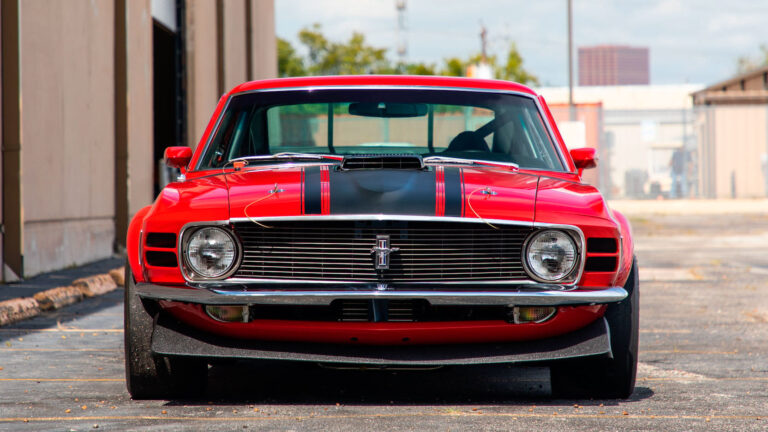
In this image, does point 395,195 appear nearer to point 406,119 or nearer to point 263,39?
point 406,119

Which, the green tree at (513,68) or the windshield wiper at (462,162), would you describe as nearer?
the windshield wiper at (462,162)

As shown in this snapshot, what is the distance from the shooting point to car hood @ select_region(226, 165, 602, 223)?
13.9ft

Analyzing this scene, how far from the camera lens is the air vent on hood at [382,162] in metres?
4.69

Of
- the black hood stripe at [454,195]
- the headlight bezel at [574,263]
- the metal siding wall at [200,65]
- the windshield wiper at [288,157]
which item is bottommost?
the headlight bezel at [574,263]

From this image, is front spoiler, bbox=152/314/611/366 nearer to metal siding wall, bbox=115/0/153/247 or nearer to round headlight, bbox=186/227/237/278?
round headlight, bbox=186/227/237/278

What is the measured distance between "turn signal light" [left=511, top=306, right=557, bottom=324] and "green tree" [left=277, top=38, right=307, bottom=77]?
7696cm

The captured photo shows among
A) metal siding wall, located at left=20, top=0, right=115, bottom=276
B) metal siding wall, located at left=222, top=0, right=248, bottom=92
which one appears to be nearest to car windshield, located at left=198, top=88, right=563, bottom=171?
metal siding wall, located at left=20, top=0, right=115, bottom=276

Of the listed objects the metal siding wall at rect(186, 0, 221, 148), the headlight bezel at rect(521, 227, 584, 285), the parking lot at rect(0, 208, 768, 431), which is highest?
the metal siding wall at rect(186, 0, 221, 148)

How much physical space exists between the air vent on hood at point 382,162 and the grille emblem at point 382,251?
540 mm

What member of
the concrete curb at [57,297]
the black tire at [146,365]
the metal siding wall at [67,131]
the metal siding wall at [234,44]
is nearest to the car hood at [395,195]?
the black tire at [146,365]

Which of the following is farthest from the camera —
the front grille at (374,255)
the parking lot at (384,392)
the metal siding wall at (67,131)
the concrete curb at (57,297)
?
the metal siding wall at (67,131)

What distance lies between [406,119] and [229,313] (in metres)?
1.97

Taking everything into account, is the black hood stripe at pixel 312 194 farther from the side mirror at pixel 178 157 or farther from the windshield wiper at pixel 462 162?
the side mirror at pixel 178 157

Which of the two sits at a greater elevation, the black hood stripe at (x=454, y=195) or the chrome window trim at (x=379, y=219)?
the black hood stripe at (x=454, y=195)
